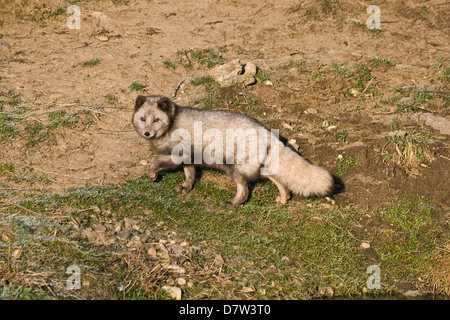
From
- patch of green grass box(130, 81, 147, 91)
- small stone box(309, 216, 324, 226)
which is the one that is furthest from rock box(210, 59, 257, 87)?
small stone box(309, 216, 324, 226)

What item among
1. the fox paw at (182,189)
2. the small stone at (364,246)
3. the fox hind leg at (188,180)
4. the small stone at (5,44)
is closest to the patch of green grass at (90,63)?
the small stone at (5,44)

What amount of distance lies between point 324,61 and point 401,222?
4.61m

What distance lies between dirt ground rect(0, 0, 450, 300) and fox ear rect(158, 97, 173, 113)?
1.08 metres

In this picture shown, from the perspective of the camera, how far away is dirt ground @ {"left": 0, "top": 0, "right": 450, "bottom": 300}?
268 inches

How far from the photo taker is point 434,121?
7574 millimetres

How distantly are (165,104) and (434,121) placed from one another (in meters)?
4.60

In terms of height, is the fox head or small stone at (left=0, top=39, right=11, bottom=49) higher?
small stone at (left=0, top=39, right=11, bottom=49)

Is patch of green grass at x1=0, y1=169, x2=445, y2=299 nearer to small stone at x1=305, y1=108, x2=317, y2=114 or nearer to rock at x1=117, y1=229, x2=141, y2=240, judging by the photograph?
rock at x1=117, y1=229, x2=141, y2=240

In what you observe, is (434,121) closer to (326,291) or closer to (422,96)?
(422,96)

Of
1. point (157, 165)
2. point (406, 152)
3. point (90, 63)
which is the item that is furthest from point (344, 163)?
point (90, 63)

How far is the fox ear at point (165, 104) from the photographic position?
20.5 ft

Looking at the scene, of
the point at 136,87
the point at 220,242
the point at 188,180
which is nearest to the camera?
the point at 220,242
